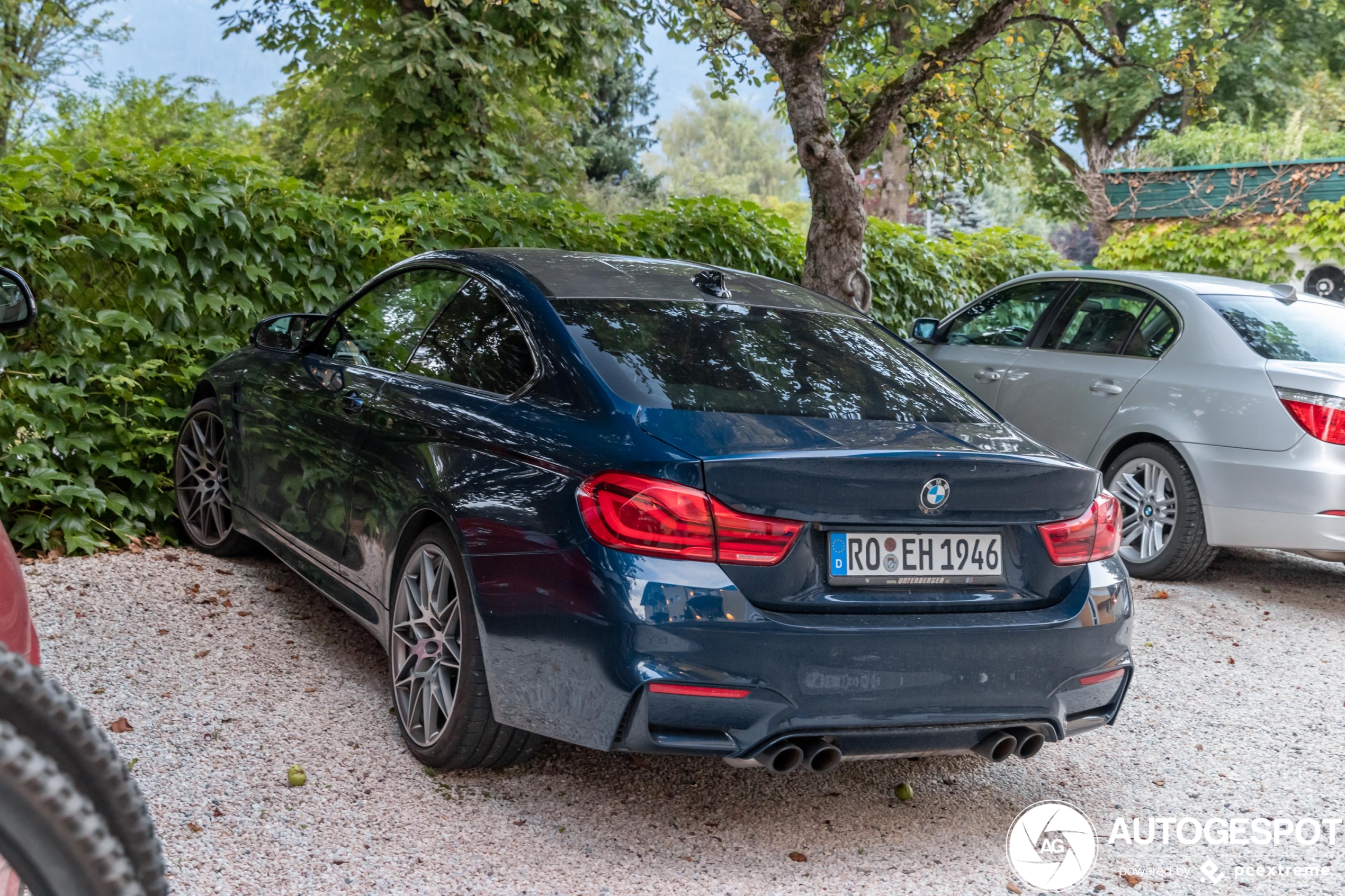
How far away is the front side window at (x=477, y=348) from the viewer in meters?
3.60

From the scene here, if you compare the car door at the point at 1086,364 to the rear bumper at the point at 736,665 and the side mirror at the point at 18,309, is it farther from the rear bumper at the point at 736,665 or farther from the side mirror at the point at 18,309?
the side mirror at the point at 18,309

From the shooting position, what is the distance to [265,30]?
15906mm

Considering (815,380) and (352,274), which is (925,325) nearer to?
(352,274)

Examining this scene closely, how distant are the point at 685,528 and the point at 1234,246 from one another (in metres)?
15.3

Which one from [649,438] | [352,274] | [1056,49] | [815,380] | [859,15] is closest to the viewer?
[649,438]

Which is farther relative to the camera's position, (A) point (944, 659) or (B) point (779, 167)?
(B) point (779, 167)

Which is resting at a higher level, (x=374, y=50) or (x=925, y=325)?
(x=374, y=50)

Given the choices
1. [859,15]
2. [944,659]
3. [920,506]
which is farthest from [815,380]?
[859,15]

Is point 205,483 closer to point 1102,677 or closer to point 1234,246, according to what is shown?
point 1102,677

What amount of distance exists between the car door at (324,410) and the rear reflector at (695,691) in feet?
5.40

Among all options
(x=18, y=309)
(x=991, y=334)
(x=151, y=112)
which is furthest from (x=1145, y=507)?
(x=151, y=112)

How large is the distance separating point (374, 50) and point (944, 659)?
12.5 m

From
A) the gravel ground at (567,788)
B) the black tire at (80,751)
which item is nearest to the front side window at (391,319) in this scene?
the gravel ground at (567,788)

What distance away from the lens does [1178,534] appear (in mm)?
6621
